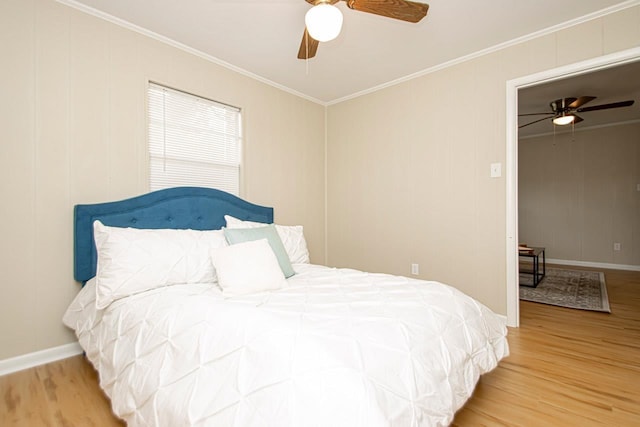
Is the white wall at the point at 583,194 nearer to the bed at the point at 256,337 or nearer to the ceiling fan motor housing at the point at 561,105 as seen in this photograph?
the ceiling fan motor housing at the point at 561,105

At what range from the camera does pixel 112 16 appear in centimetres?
229

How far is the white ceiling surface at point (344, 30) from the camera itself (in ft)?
7.16

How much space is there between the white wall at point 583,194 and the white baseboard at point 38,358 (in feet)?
23.9

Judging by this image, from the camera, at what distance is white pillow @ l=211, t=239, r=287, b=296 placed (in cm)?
183

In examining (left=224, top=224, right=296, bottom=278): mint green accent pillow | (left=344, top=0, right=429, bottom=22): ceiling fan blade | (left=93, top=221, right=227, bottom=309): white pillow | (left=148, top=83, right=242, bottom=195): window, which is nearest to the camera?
(left=344, top=0, right=429, bottom=22): ceiling fan blade

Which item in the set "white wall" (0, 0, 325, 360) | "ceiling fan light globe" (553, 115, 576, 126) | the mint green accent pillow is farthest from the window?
"ceiling fan light globe" (553, 115, 576, 126)

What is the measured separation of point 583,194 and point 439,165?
454 centimetres

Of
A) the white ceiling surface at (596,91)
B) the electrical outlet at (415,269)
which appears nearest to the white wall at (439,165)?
the electrical outlet at (415,269)

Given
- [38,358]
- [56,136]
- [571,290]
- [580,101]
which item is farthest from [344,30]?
[571,290]

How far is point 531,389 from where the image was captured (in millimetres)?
1760

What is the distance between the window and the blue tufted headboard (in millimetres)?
201

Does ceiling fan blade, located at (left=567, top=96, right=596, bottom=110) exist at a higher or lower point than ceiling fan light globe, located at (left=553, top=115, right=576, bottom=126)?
higher

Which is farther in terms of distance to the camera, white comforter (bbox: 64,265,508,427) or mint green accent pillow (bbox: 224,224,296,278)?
mint green accent pillow (bbox: 224,224,296,278)

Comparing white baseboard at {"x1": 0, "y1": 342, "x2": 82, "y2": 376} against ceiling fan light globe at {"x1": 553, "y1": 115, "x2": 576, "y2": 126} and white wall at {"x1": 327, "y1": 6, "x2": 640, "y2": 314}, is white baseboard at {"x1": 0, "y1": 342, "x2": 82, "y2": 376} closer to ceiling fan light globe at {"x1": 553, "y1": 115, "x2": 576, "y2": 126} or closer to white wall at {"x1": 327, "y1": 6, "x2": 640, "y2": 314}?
white wall at {"x1": 327, "y1": 6, "x2": 640, "y2": 314}
